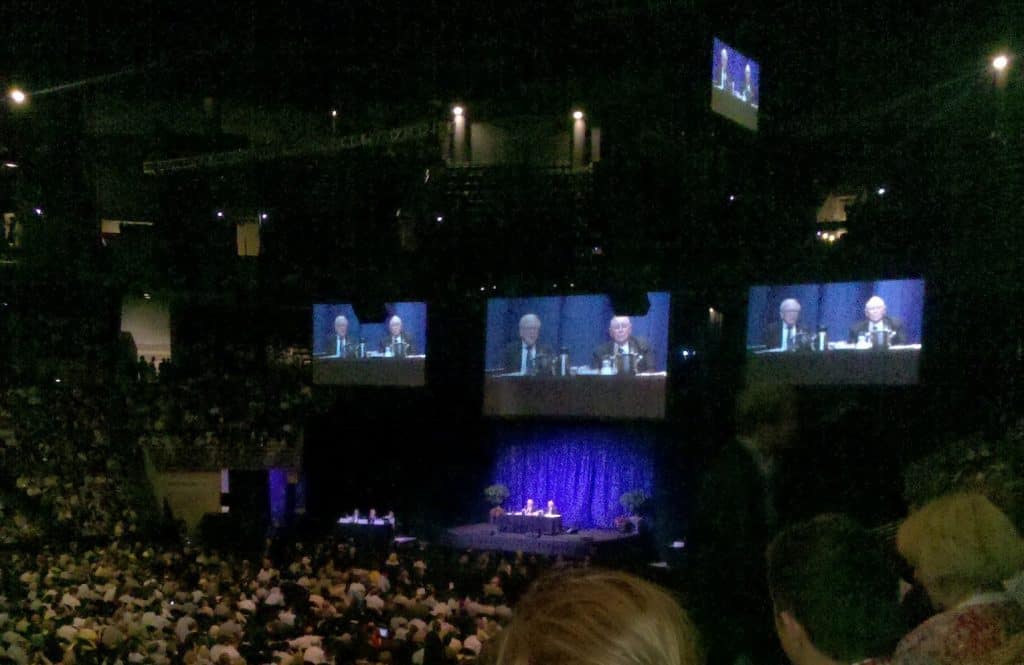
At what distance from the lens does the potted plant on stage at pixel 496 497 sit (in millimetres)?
9164

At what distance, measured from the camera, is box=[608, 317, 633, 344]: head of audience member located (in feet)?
26.4

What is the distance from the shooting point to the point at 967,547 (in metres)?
1.13

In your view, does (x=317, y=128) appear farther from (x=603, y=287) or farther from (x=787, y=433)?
(x=787, y=433)

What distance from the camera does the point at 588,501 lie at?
9.30 metres

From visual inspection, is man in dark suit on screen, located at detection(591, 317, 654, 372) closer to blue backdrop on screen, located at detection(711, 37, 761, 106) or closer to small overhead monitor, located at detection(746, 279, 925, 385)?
small overhead monitor, located at detection(746, 279, 925, 385)

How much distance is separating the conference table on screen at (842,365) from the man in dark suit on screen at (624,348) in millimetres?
1270

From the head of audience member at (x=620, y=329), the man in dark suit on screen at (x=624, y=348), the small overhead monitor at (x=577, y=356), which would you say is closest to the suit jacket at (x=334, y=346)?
the small overhead monitor at (x=577, y=356)

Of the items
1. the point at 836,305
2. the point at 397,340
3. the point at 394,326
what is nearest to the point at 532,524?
the point at 397,340

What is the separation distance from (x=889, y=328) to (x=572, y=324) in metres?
3.07

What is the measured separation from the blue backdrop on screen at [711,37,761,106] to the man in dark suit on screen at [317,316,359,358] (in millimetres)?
4804

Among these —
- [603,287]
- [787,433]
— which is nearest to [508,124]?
[603,287]

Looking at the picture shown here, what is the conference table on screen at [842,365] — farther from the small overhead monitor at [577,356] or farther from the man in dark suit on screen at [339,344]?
the man in dark suit on screen at [339,344]

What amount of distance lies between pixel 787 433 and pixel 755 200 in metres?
6.11

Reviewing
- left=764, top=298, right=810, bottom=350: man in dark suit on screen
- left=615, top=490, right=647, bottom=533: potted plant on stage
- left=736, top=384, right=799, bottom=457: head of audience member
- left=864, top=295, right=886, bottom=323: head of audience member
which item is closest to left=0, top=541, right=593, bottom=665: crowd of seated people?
left=736, top=384, right=799, bottom=457: head of audience member
